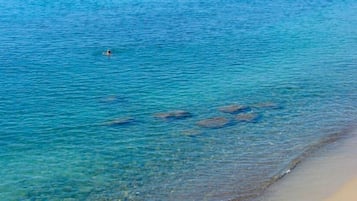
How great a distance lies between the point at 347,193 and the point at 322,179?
1.81m

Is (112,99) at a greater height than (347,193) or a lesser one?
greater

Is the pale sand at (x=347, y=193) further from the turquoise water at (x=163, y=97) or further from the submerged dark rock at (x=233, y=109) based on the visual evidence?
the submerged dark rock at (x=233, y=109)

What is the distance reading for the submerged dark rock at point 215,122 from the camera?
39.5 m

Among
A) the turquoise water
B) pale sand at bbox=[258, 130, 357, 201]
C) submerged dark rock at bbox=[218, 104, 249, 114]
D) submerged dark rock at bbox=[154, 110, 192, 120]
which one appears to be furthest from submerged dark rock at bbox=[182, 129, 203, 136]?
pale sand at bbox=[258, 130, 357, 201]

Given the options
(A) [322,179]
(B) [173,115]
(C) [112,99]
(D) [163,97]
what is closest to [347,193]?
(A) [322,179]

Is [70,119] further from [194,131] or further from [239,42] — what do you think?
[239,42]

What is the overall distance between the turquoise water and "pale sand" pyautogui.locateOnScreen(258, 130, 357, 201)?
952 millimetres

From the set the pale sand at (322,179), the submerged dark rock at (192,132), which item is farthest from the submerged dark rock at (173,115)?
the pale sand at (322,179)

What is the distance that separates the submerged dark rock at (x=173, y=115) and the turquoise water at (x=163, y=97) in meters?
0.59

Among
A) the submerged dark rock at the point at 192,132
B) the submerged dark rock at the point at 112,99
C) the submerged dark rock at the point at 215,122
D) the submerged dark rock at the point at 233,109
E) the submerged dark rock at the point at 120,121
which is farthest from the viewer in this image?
the submerged dark rock at the point at 112,99

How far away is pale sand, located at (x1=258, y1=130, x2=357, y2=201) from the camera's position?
98.9 feet

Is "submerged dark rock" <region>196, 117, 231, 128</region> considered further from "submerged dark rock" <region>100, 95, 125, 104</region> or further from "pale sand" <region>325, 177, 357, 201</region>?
"pale sand" <region>325, 177, 357, 201</region>

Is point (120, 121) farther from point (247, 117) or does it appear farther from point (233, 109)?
point (247, 117)

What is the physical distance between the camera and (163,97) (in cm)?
4422
